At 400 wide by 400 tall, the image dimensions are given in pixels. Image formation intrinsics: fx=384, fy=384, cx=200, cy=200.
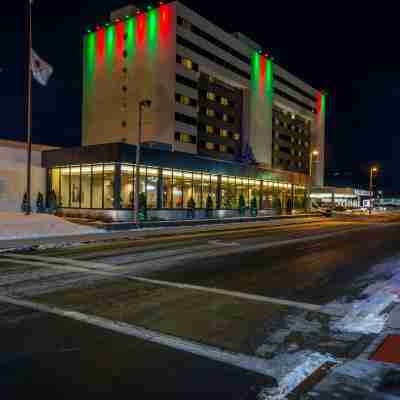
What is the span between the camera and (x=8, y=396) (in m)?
3.71

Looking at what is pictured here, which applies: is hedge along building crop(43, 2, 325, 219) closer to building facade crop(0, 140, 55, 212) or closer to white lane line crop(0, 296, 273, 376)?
building facade crop(0, 140, 55, 212)

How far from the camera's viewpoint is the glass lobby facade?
31.9 meters

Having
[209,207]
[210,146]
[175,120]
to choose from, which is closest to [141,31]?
[175,120]

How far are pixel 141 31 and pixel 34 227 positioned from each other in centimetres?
4632

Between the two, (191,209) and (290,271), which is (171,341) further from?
(191,209)

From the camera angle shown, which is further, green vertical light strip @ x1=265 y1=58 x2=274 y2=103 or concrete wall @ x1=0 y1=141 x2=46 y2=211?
green vertical light strip @ x1=265 y1=58 x2=274 y2=103

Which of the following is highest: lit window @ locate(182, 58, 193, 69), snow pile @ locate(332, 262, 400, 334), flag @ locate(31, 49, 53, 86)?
lit window @ locate(182, 58, 193, 69)

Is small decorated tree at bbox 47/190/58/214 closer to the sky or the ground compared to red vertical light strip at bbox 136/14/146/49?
closer to the ground

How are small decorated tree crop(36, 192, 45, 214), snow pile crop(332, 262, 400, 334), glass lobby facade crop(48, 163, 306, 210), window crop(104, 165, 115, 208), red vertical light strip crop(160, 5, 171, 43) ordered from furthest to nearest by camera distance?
1. red vertical light strip crop(160, 5, 171, 43)
2. small decorated tree crop(36, 192, 45, 214)
3. glass lobby facade crop(48, 163, 306, 210)
4. window crop(104, 165, 115, 208)
5. snow pile crop(332, 262, 400, 334)

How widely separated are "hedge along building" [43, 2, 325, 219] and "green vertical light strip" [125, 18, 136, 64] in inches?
6.9

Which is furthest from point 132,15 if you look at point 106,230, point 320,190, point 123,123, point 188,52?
point 320,190

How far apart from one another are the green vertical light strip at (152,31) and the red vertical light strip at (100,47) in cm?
931

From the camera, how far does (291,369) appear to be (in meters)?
4.45

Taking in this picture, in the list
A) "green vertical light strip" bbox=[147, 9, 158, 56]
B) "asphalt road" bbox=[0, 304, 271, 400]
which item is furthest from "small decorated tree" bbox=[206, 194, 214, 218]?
"asphalt road" bbox=[0, 304, 271, 400]
